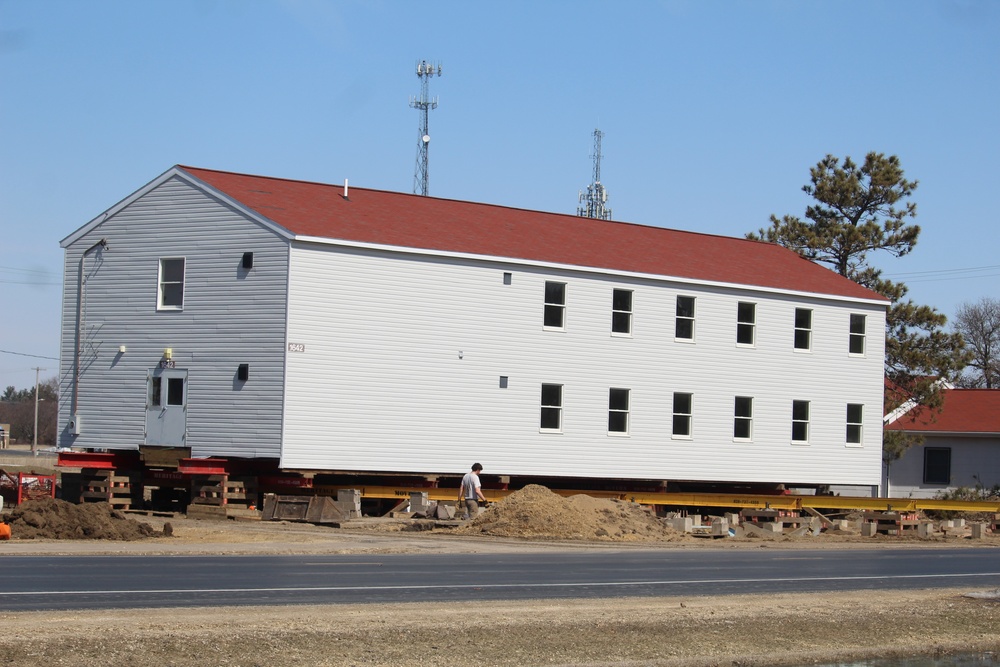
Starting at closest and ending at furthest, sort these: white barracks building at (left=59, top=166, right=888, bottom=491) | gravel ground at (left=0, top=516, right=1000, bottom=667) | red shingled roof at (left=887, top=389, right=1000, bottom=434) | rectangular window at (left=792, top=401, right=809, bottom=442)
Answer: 1. gravel ground at (left=0, top=516, right=1000, bottom=667)
2. white barracks building at (left=59, top=166, right=888, bottom=491)
3. rectangular window at (left=792, top=401, right=809, bottom=442)
4. red shingled roof at (left=887, top=389, right=1000, bottom=434)

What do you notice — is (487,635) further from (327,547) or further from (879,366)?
(879,366)

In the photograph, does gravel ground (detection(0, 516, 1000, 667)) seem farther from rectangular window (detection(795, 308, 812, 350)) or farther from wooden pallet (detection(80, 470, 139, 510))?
rectangular window (detection(795, 308, 812, 350))

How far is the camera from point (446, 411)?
33812mm

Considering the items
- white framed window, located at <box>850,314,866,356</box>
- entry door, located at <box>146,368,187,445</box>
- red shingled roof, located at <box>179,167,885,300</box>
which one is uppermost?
red shingled roof, located at <box>179,167,885,300</box>

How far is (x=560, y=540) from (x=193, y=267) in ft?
38.9

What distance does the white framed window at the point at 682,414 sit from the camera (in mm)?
38156

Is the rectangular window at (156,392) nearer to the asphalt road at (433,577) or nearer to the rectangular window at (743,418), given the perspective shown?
the asphalt road at (433,577)

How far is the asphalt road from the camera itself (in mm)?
14273

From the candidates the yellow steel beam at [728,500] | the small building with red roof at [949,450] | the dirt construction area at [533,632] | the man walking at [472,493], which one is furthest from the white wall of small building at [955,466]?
the dirt construction area at [533,632]

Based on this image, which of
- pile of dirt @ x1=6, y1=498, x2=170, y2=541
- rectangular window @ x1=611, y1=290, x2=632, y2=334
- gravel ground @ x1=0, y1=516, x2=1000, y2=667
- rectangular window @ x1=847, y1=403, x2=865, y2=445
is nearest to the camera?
gravel ground @ x1=0, y1=516, x2=1000, y2=667

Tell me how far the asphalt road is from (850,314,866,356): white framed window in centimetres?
1808

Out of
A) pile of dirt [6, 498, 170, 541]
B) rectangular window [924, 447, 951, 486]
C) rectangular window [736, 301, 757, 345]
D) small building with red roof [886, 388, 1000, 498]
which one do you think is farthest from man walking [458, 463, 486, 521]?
rectangular window [924, 447, 951, 486]

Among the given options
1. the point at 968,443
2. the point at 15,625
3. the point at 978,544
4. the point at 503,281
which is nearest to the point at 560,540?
the point at 503,281

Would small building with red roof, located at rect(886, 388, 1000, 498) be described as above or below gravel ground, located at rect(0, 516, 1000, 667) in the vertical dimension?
above
